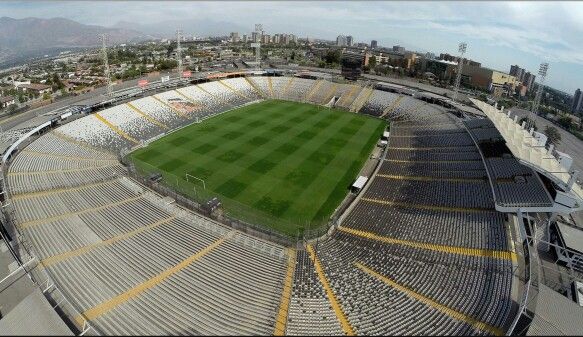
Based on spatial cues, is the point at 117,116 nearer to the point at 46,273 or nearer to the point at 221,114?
the point at 221,114

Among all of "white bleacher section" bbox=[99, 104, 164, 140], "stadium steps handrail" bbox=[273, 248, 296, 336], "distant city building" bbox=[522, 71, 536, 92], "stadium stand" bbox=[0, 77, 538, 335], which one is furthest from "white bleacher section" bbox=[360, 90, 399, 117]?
"distant city building" bbox=[522, 71, 536, 92]

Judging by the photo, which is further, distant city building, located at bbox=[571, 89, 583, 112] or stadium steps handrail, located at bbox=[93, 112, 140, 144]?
distant city building, located at bbox=[571, 89, 583, 112]

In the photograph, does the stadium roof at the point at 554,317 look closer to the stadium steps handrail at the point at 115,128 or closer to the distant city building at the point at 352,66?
the stadium steps handrail at the point at 115,128

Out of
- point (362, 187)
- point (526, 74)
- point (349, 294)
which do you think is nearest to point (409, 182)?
point (362, 187)

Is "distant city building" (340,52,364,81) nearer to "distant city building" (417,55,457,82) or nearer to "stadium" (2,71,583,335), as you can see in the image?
"stadium" (2,71,583,335)

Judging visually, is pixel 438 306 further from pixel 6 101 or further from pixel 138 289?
pixel 6 101

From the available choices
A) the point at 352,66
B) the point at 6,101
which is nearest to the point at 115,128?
the point at 6,101
